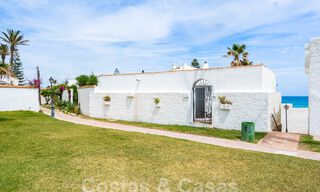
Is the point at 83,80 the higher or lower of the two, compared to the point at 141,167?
higher

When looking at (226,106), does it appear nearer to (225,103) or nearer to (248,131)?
(225,103)

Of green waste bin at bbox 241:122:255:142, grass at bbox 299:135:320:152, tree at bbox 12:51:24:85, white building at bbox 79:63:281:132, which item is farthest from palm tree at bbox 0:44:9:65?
grass at bbox 299:135:320:152

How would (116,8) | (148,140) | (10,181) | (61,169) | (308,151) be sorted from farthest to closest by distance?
(116,8) < (148,140) < (308,151) < (61,169) < (10,181)

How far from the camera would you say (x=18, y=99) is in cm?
2261

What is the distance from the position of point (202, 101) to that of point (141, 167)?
12109 millimetres

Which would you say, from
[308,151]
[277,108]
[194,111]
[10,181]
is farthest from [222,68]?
[10,181]

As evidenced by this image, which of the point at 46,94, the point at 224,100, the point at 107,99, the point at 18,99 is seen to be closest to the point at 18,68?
the point at 46,94

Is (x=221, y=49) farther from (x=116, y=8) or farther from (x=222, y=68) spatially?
(x=116, y=8)

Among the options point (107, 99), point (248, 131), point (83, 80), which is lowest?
point (248, 131)

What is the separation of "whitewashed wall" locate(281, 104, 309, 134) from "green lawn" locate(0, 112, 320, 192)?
837 cm

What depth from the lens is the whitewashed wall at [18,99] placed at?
859 inches

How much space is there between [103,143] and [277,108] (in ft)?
42.6

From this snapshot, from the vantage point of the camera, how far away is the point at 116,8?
53.8 ft

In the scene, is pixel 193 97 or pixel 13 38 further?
pixel 13 38
